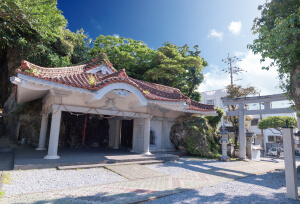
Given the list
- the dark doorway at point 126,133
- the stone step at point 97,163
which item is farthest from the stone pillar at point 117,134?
the stone step at point 97,163

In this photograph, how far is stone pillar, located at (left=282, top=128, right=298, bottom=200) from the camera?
4.59 metres

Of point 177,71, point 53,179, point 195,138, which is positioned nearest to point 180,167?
point 195,138

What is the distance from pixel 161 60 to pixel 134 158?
482 inches

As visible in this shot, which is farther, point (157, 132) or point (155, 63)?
point (155, 63)

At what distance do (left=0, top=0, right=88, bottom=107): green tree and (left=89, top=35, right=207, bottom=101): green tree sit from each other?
9.11 feet

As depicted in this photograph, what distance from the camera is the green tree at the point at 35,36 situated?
1116 cm

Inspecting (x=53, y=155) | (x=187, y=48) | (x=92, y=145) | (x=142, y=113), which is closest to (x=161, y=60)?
(x=187, y=48)

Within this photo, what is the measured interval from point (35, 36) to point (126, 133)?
11.0m

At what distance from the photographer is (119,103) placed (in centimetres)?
953

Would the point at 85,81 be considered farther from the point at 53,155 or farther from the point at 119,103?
the point at 53,155

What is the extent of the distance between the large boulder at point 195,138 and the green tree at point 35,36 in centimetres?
1128

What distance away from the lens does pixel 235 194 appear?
482 centimetres

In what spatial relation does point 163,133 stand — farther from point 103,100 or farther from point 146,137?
point 103,100

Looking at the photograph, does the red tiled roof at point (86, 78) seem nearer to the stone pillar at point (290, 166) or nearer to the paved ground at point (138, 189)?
the paved ground at point (138, 189)
